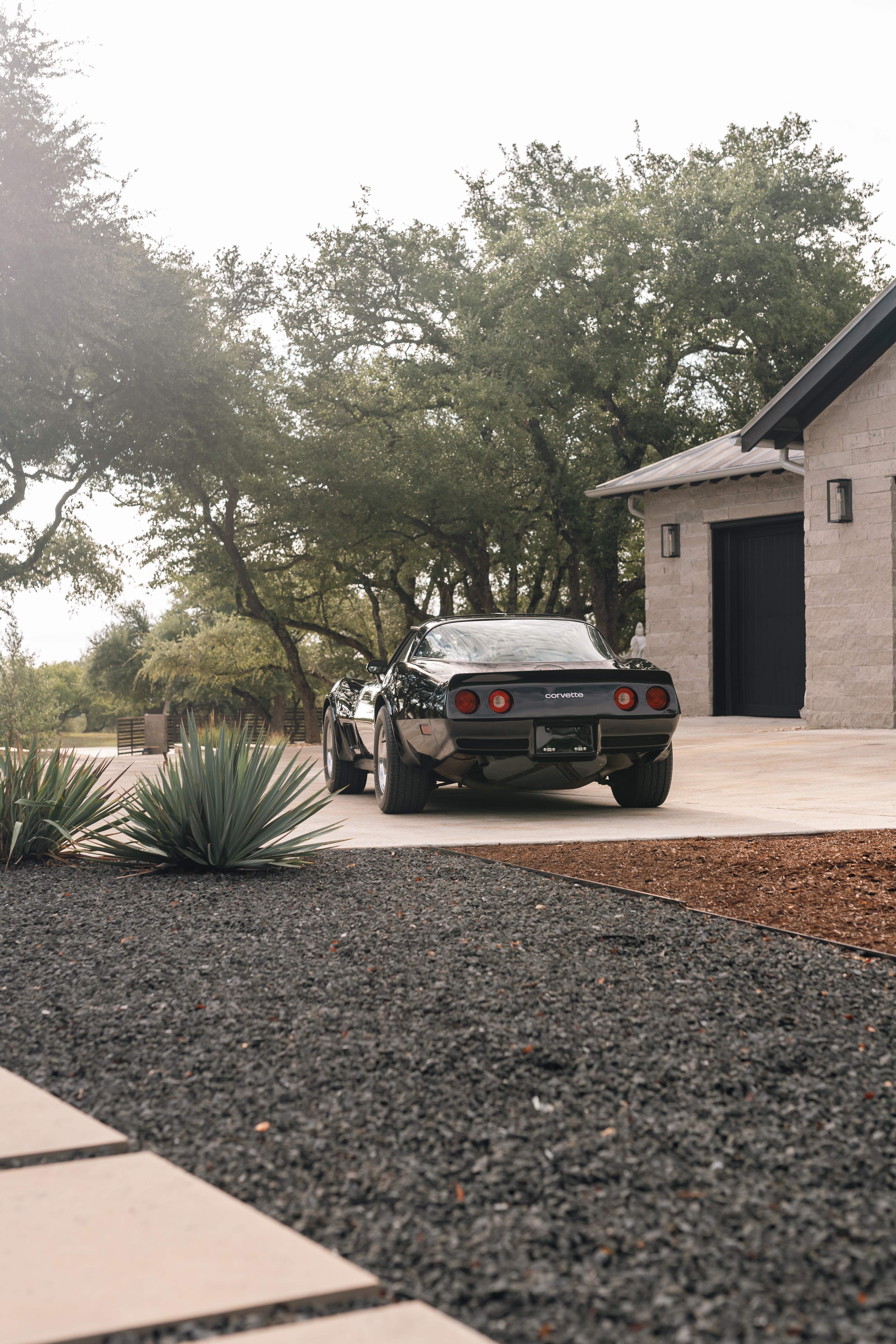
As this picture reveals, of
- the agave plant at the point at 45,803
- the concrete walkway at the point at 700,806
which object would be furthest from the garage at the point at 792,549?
the agave plant at the point at 45,803

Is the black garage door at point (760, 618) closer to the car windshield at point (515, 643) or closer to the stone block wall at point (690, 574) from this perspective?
the stone block wall at point (690, 574)

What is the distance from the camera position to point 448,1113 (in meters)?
2.56

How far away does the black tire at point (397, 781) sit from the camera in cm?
806

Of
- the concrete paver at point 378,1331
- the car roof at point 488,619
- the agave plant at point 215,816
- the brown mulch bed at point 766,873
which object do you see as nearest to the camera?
the concrete paver at point 378,1331

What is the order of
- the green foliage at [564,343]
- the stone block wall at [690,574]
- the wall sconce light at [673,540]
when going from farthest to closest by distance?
the green foliage at [564,343], the wall sconce light at [673,540], the stone block wall at [690,574]

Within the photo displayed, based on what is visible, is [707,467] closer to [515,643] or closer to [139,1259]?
[515,643]

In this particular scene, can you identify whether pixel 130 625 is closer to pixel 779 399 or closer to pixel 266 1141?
pixel 779 399

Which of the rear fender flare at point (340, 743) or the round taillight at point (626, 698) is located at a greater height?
the round taillight at point (626, 698)

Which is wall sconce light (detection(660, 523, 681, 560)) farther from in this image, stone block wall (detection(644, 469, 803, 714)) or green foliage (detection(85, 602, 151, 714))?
green foliage (detection(85, 602, 151, 714))

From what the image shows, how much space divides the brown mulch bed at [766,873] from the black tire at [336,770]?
12.0ft

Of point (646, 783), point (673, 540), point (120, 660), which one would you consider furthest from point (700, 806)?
point (120, 660)

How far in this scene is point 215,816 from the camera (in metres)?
5.65

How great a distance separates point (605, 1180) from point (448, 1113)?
1.54 ft

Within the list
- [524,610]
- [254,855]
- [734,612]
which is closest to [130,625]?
[524,610]
